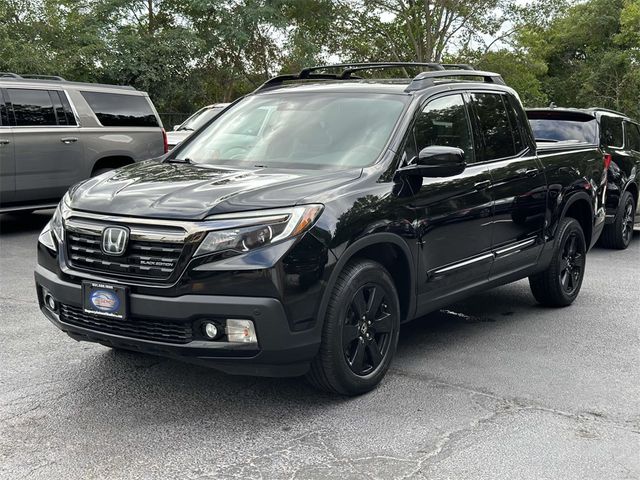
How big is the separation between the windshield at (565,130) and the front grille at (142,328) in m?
6.79

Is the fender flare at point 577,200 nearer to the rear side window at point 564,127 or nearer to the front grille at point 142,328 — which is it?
the rear side window at point 564,127

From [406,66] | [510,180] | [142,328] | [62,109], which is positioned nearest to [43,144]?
[62,109]

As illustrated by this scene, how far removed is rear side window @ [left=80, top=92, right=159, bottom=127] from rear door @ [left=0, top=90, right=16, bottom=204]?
1297 millimetres

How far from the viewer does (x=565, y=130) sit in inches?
383

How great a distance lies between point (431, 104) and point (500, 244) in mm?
1177

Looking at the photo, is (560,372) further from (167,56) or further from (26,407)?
(167,56)

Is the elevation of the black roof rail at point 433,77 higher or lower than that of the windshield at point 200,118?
higher

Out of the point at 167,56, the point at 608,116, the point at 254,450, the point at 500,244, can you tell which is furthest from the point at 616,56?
the point at 254,450

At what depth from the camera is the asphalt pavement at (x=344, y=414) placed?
11.9ft

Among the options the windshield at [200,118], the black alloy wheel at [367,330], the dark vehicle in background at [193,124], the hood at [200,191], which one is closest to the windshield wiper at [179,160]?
the hood at [200,191]

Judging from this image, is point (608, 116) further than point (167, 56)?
No

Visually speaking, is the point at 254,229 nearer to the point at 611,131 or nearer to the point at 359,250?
the point at 359,250

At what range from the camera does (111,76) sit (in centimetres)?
2488

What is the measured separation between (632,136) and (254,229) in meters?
8.40
